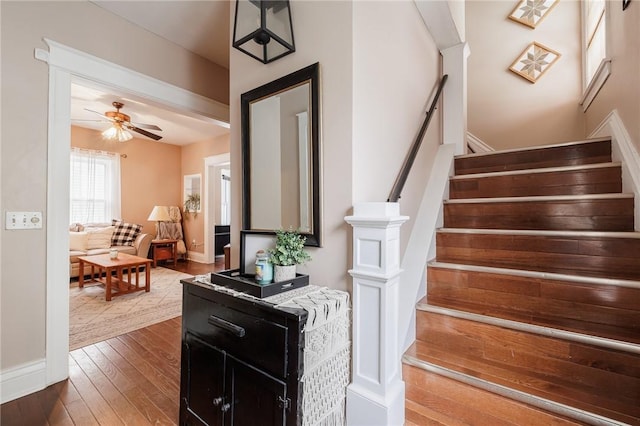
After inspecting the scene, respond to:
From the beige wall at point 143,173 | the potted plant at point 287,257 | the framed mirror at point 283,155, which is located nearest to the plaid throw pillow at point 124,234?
the beige wall at point 143,173

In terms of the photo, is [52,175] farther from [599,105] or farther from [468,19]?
[468,19]

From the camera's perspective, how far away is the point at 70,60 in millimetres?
1916

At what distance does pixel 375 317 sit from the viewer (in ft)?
3.88

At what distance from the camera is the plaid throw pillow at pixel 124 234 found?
16.9 ft

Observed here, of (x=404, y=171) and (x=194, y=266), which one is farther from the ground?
(x=404, y=171)

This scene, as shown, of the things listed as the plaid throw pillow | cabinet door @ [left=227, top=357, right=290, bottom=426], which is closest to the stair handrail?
cabinet door @ [left=227, top=357, right=290, bottom=426]

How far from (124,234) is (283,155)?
5141 millimetres

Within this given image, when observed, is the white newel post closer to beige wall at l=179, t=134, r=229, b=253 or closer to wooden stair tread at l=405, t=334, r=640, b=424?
wooden stair tread at l=405, t=334, r=640, b=424

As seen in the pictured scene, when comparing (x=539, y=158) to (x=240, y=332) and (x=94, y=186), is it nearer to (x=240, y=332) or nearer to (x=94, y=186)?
(x=240, y=332)

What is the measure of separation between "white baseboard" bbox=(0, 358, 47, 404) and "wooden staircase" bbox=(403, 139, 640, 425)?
2240 millimetres

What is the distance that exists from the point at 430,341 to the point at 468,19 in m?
4.25

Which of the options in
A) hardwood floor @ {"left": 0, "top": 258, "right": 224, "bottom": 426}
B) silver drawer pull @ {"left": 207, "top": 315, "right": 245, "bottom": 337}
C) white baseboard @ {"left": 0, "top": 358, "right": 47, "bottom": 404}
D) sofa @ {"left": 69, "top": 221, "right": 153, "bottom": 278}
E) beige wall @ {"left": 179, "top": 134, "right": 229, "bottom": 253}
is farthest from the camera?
beige wall @ {"left": 179, "top": 134, "right": 229, "bottom": 253}

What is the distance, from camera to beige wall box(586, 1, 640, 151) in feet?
5.29

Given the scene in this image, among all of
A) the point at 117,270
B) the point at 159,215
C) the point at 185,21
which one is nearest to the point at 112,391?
the point at 117,270
